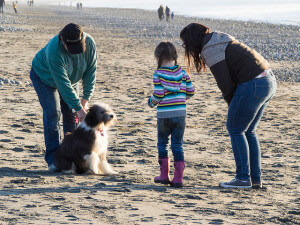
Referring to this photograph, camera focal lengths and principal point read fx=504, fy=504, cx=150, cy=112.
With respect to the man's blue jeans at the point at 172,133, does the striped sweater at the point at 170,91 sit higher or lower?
higher

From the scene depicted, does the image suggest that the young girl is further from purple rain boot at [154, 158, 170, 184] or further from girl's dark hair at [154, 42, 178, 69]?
purple rain boot at [154, 158, 170, 184]

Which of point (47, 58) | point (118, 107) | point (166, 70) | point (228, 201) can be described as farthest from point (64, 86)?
point (118, 107)

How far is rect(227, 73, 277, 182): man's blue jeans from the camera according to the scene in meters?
5.13

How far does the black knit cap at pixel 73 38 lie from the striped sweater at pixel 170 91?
87 cm

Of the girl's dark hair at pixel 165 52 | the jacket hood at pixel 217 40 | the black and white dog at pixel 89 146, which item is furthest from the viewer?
the black and white dog at pixel 89 146

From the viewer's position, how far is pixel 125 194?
510 centimetres

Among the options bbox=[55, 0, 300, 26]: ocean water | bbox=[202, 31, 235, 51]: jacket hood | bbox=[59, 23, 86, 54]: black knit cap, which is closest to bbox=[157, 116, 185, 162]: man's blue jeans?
bbox=[202, 31, 235, 51]: jacket hood

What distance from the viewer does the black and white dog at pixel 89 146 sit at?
5.67 m

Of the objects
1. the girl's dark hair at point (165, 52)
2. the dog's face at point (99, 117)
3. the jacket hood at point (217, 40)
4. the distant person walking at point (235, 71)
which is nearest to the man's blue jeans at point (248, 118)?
the distant person walking at point (235, 71)

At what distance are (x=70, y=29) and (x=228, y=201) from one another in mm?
2408

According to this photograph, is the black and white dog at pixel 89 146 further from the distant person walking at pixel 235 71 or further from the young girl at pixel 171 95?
the distant person walking at pixel 235 71

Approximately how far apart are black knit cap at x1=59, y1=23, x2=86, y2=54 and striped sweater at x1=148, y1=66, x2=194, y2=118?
0.87 metres

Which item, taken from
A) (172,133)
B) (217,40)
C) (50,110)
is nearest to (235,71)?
(217,40)

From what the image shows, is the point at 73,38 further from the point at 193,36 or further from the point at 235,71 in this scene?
the point at 235,71
